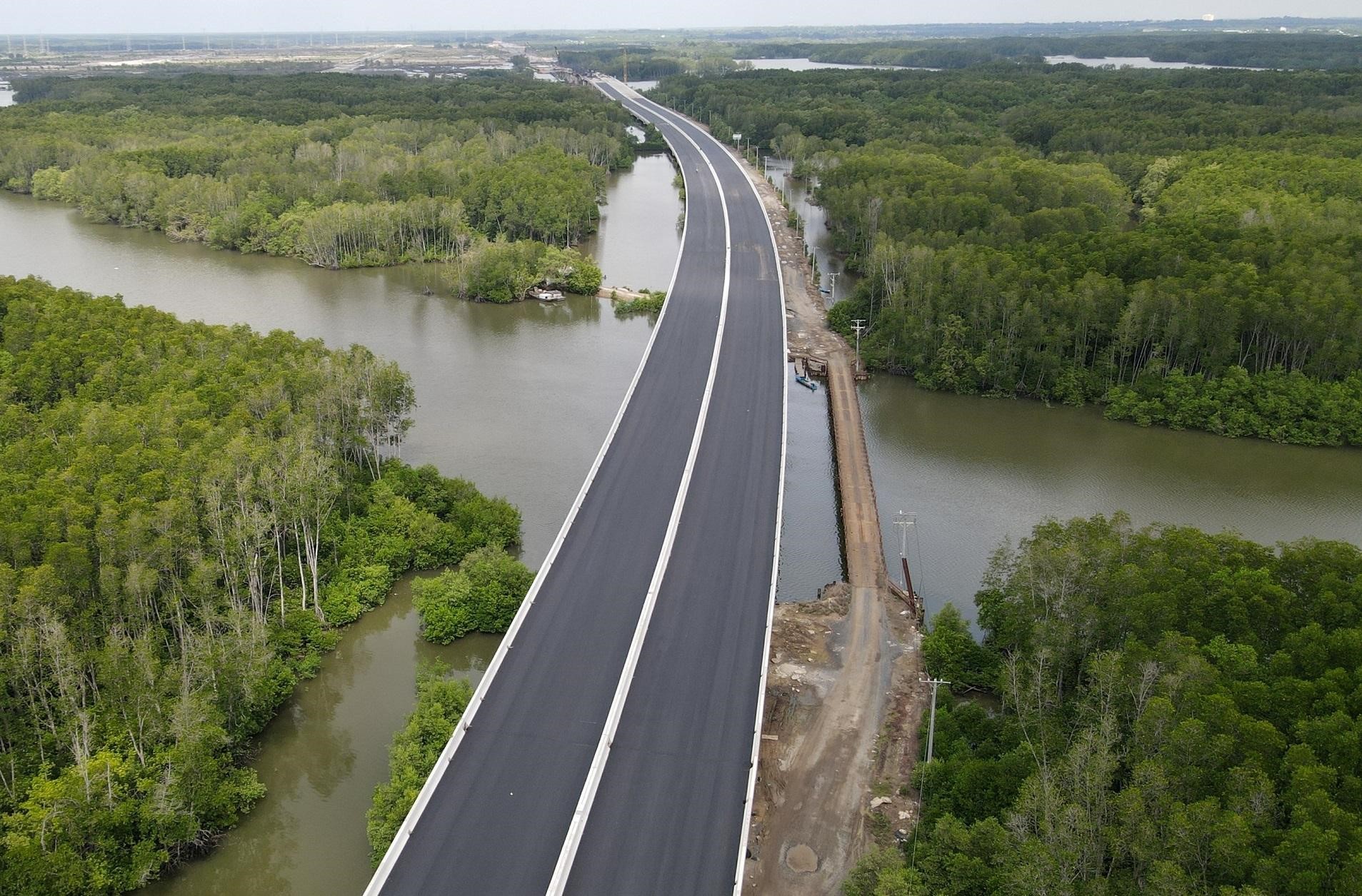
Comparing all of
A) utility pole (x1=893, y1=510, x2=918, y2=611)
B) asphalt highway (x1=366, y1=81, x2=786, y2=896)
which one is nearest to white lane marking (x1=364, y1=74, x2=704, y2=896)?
asphalt highway (x1=366, y1=81, x2=786, y2=896)

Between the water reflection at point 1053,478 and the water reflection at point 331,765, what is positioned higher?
the water reflection at point 1053,478

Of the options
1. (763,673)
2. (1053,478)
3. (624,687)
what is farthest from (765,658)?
(1053,478)

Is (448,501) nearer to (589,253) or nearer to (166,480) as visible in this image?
(166,480)

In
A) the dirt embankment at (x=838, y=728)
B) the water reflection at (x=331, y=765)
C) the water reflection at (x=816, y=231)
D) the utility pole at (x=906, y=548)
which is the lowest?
the water reflection at (x=331, y=765)

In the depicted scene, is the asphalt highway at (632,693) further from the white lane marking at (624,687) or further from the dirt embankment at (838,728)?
the dirt embankment at (838,728)

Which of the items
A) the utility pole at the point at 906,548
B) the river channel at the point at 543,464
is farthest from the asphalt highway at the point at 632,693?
the utility pole at the point at 906,548

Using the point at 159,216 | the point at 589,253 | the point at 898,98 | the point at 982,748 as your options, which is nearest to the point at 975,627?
the point at 982,748
